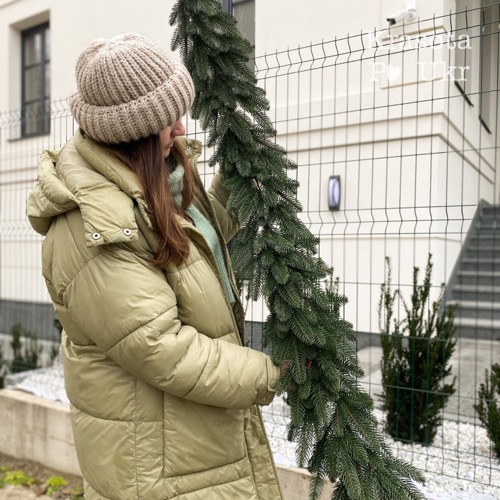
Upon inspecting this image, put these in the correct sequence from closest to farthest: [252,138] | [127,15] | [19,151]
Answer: [252,138] → [127,15] → [19,151]

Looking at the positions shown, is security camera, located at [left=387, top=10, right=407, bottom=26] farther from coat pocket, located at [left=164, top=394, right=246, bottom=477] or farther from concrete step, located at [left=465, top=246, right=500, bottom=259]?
coat pocket, located at [left=164, top=394, right=246, bottom=477]

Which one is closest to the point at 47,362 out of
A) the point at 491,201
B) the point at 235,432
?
the point at 235,432

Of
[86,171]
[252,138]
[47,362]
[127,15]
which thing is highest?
[127,15]

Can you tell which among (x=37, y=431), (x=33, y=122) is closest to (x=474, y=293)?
(x=37, y=431)

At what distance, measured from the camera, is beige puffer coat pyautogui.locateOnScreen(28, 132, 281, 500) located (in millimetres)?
1388

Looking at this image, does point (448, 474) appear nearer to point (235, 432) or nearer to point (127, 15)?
point (235, 432)

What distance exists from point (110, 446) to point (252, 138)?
106cm

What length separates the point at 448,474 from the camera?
3059mm

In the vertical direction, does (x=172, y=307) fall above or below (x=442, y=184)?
below

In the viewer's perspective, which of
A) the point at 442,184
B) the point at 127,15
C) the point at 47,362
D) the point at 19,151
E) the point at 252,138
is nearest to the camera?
the point at 252,138

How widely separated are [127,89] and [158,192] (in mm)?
283

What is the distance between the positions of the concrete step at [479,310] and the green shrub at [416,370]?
3.42 metres

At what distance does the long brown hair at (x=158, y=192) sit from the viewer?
145cm

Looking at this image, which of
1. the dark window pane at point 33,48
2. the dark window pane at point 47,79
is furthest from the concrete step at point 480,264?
the dark window pane at point 33,48
